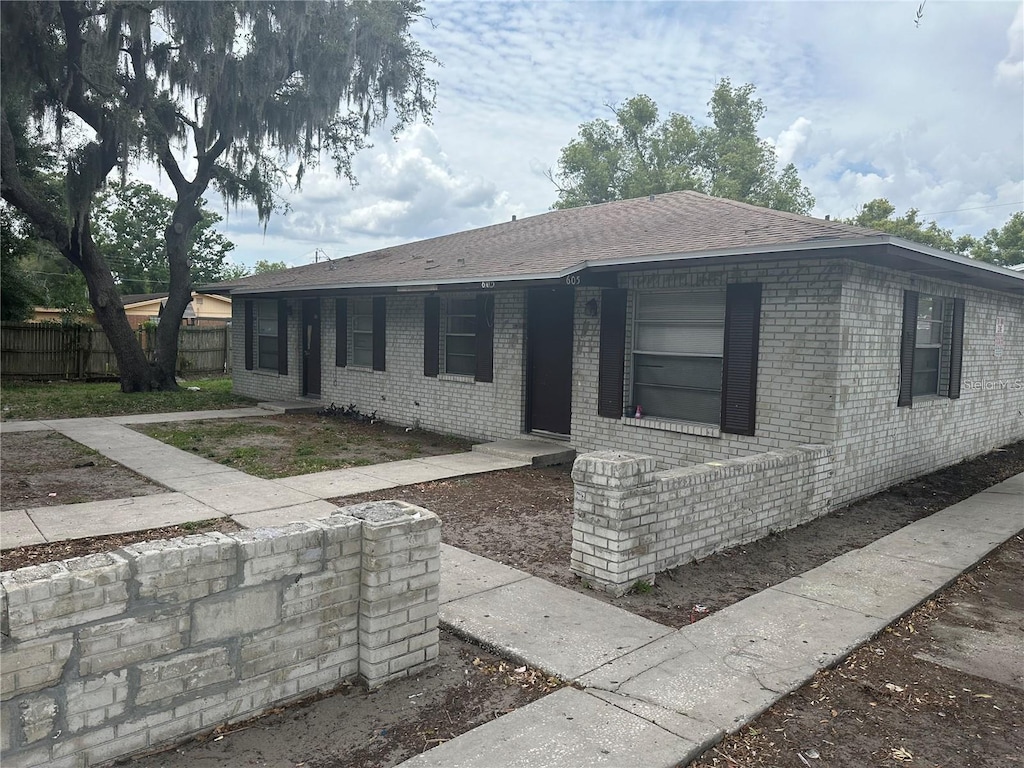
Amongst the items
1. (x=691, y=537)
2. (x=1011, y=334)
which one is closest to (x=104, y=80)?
(x=691, y=537)

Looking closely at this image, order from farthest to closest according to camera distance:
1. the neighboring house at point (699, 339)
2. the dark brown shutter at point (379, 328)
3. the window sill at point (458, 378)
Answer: the dark brown shutter at point (379, 328) → the window sill at point (458, 378) → the neighboring house at point (699, 339)

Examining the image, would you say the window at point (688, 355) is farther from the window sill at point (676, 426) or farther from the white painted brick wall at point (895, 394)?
the white painted brick wall at point (895, 394)

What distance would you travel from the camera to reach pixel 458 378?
39.1 feet

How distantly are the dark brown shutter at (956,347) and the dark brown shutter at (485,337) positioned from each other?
6.45 meters

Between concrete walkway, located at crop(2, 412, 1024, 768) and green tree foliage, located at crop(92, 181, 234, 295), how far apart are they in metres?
45.0

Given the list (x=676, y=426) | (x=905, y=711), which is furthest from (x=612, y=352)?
(x=905, y=711)

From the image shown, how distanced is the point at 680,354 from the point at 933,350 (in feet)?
12.1

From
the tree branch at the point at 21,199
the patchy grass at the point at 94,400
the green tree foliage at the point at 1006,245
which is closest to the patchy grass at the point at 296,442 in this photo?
the patchy grass at the point at 94,400

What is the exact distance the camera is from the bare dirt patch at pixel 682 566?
512 centimetres

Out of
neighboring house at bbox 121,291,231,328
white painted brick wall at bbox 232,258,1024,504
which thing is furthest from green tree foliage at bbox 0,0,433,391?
neighboring house at bbox 121,291,231,328

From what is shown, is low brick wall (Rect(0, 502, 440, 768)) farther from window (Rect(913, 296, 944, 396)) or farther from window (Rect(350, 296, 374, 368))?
window (Rect(350, 296, 374, 368))

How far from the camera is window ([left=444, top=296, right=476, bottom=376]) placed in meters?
11.9

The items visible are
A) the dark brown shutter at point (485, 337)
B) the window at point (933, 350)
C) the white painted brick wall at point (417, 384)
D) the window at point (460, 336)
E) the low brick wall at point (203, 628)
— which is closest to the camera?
the low brick wall at point (203, 628)

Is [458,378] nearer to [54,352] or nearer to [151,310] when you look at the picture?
[54,352]
